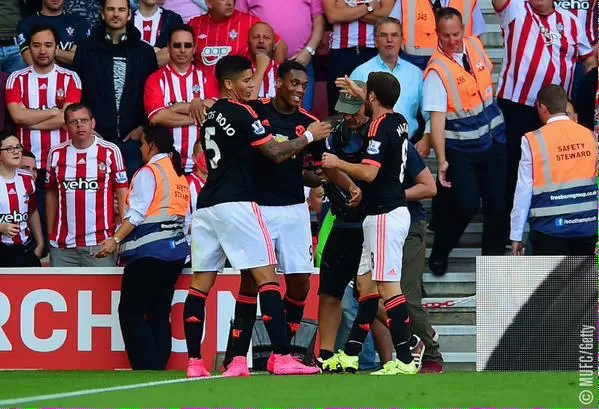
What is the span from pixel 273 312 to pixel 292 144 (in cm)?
111

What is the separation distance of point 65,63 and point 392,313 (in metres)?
5.25

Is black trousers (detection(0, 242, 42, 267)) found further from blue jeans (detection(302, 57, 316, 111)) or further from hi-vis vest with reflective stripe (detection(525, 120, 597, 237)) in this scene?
hi-vis vest with reflective stripe (detection(525, 120, 597, 237))

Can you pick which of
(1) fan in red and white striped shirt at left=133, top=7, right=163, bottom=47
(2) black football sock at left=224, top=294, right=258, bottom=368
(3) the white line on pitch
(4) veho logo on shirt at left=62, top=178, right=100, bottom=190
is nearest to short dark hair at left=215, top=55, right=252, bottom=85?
(2) black football sock at left=224, top=294, right=258, bottom=368

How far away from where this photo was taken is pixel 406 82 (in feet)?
43.7

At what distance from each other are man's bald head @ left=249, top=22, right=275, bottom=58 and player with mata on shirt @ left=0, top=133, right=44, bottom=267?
228 cm

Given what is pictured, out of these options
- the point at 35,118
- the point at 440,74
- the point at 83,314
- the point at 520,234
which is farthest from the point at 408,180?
the point at 35,118

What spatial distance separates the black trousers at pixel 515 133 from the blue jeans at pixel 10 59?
4725mm

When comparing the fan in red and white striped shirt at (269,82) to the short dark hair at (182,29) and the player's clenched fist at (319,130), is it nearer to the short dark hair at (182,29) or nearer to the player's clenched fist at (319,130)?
the short dark hair at (182,29)

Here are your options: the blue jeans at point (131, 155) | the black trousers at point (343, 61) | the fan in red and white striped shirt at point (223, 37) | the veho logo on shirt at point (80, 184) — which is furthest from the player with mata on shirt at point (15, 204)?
the black trousers at point (343, 61)

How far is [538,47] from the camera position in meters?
13.9

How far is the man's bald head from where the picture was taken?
44.4 ft

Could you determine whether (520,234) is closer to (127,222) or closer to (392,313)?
(392,313)

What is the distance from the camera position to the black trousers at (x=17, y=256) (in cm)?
1292

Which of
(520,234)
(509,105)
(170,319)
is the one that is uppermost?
(509,105)
